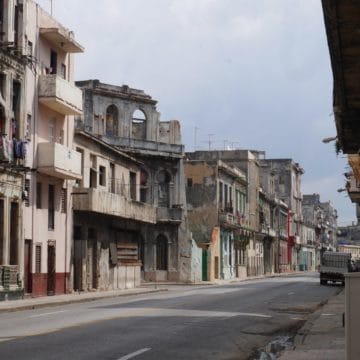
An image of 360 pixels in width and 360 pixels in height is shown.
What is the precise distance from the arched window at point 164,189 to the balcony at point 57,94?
24.0m

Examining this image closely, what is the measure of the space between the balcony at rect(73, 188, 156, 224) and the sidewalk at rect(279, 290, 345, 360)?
2017 centimetres

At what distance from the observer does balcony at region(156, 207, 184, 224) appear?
63344mm

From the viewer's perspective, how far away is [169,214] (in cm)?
6372

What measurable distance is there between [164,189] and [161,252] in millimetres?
4770

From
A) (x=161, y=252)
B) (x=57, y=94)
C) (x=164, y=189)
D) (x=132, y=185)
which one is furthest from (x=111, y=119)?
(x=57, y=94)

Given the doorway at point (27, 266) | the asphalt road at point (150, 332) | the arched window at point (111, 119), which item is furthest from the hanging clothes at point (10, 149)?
the arched window at point (111, 119)

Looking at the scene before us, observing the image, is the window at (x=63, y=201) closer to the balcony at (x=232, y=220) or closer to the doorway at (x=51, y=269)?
the doorway at (x=51, y=269)

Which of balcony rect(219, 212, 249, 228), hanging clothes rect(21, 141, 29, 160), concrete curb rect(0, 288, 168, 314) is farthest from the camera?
balcony rect(219, 212, 249, 228)

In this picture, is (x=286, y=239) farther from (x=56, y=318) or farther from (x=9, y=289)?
(x=56, y=318)

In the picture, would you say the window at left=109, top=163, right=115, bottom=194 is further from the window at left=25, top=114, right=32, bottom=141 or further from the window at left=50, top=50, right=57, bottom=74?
the window at left=25, top=114, right=32, bottom=141

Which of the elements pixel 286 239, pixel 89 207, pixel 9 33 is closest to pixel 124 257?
pixel 89 207

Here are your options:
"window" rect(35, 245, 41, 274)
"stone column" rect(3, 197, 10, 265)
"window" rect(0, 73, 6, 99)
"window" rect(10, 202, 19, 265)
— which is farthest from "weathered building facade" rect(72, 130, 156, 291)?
"window" rect(0, 73, 6, 99)

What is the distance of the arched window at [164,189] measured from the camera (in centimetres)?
6450

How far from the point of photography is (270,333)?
20.0 metres
